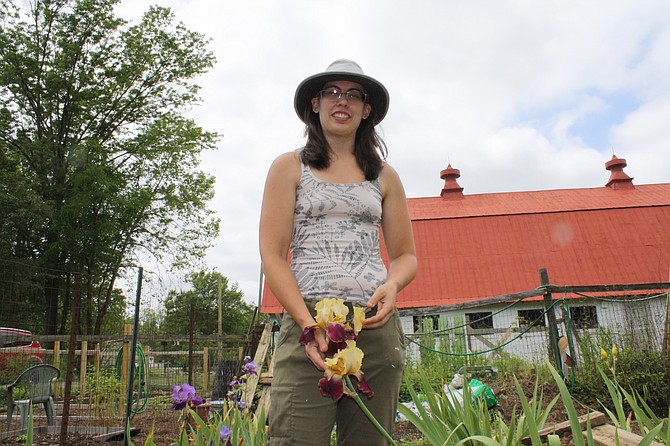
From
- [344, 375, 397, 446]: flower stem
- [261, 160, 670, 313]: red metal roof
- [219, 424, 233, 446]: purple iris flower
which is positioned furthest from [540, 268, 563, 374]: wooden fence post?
[261, 160, 670, 313]: red metal roof

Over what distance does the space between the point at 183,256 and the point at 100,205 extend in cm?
→ 459

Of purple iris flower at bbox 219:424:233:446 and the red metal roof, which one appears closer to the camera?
purple iris flower at bbox 219:424:233:446

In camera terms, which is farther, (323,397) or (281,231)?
(281,231)

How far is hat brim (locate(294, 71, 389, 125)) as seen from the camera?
1580mm

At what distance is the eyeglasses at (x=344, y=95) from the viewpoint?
1584 millimetres

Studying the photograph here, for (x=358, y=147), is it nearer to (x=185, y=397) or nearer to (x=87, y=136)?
(x=185, y=397)

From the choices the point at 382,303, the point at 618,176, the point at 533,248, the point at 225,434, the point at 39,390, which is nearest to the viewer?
the point at 382,303

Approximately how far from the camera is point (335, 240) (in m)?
1.46

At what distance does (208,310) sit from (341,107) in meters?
52.2

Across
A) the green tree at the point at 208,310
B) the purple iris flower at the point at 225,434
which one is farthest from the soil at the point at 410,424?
the green tree at the point at 208,310

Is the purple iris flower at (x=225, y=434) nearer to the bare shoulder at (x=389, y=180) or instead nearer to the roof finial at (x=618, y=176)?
the bare shoulder at (x=389, y=180)

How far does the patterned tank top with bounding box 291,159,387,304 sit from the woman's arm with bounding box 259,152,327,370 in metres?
0.04

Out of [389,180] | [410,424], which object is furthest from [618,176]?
[389,180]

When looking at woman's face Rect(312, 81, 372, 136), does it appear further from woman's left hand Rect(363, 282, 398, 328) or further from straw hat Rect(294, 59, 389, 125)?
woman's left hand Rect(363, 282, 398, 328)
